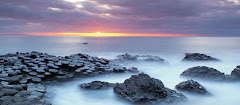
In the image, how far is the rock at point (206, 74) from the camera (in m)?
9.54

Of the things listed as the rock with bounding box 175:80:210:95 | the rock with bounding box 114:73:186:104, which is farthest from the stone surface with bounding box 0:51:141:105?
the rock with bounding box 175:80:210:95

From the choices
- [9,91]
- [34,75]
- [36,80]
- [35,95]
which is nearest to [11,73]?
[34,75]

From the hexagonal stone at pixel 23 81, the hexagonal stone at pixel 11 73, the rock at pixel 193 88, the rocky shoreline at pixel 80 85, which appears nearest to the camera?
the rocky shoreline at pixel 80 85

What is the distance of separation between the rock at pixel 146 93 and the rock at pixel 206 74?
3964 millimetres

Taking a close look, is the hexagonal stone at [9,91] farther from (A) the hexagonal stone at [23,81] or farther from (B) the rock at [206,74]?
(B) the rock at [206,74]

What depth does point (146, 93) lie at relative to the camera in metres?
6.47

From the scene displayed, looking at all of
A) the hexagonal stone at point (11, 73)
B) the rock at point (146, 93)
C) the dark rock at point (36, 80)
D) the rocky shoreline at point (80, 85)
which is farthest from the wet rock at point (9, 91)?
the rock at point (146, 93)

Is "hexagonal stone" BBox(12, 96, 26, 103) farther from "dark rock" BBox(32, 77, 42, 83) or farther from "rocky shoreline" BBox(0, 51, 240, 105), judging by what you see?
"dark rock" BBox(32, 77, 42, 83)

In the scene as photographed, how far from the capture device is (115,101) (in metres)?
6.71

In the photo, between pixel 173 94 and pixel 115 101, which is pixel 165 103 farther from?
pixel 115 101

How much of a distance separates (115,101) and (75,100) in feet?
5.34

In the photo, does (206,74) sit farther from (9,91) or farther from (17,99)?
(9,91)

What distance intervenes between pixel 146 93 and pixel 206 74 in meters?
5.17

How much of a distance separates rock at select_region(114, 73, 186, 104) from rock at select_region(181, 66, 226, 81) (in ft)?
13.0
